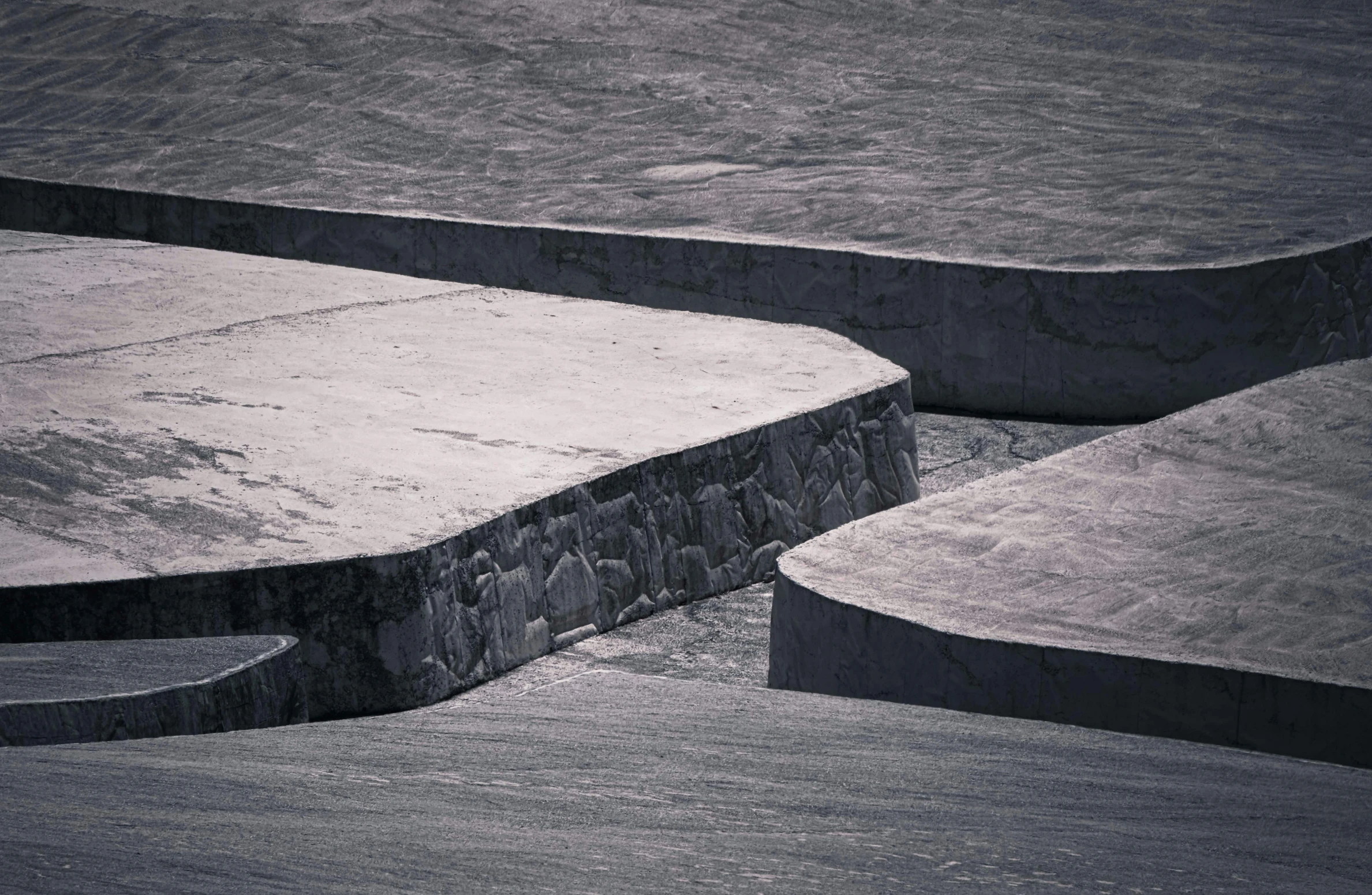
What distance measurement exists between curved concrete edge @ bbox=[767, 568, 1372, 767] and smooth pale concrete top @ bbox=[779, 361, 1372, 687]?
0.09 ft

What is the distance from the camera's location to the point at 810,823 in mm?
2049

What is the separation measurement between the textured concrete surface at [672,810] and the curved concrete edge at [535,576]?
0.50 m

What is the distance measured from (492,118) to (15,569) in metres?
5.38

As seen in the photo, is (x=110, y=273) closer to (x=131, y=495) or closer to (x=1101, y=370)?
(x=131, y=495)

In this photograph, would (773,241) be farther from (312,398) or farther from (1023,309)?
(312,398)

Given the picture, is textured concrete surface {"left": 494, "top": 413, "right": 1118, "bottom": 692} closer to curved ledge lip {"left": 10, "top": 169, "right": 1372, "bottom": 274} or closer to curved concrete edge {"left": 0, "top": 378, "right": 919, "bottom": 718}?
curved concrete edge {"left": 0, "top": 378, "right": 919, "bottom": 718}

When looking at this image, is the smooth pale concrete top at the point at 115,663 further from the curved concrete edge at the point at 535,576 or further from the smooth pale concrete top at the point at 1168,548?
the smooth pale concrete top at the point at 1168,548

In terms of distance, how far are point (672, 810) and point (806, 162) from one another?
223 inches

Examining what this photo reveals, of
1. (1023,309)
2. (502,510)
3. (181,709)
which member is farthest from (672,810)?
(1023,309)

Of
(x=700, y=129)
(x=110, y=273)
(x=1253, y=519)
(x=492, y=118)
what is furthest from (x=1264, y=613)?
(x=492, y=118)

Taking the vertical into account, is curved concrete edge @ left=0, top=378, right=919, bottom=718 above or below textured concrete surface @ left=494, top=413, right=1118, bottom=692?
above

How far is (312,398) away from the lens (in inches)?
175

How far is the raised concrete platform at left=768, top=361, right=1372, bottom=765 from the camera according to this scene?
9.70ft

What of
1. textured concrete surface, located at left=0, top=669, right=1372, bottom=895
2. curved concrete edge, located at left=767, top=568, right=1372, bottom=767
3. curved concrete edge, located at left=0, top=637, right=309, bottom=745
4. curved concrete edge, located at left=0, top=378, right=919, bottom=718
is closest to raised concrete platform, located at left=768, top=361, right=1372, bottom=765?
curved concrete edge, located at left=767, top=568, right=1372, bottom=767
